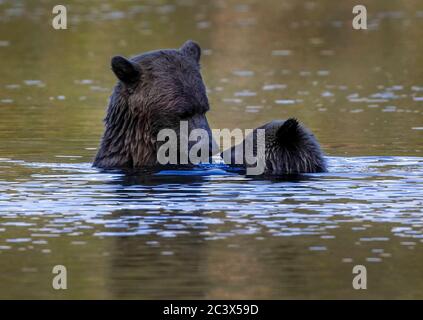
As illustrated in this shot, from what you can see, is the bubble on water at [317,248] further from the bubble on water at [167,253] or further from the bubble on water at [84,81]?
the bubble on water at [84,81]

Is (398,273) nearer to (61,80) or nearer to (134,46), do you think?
(61,80)

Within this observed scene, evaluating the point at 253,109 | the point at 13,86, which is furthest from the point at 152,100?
the point at 13,86

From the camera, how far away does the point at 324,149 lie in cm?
1709

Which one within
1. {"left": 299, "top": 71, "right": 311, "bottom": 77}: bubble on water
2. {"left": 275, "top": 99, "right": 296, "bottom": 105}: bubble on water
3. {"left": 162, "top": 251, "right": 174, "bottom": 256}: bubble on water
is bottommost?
{"left": 162, "top": 251, "right": 174, "bottom": 256}: bubble on water

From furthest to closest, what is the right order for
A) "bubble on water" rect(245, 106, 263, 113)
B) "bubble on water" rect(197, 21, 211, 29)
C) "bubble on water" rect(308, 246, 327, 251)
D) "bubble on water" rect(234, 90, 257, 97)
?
1. "bubble on water" rect(197, 21, 211, 29)
2. "bubble on water" rect(234, 90, 257, 97)
3. "bubble on water" rect(245, 106, 263, 113)
4. "bubble on water" rect(308, 246, 327, 251)

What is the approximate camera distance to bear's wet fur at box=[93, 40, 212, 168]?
1441 centimetres

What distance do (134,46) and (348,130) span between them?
34.1 ft

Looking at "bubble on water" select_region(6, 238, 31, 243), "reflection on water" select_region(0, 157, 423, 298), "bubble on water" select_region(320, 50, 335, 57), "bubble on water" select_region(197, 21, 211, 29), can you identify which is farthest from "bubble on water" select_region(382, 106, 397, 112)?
"bubble on water" select_region(197, 21, 211, 29)

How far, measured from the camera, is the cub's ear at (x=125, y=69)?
46.6ft

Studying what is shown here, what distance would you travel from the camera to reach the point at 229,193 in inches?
536

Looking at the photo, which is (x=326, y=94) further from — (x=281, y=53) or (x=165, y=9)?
(x=165, y=9)

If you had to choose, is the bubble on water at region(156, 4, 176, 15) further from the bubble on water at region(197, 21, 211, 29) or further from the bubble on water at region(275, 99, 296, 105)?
the bubble on water at region(275, 99, 296, 105)

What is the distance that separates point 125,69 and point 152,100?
47 cm

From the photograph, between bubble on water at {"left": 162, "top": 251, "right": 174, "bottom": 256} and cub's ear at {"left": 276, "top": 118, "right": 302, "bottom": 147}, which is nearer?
bubble on water at {"left": 162, "top": 251, "right": 174, "bottom": 256}
